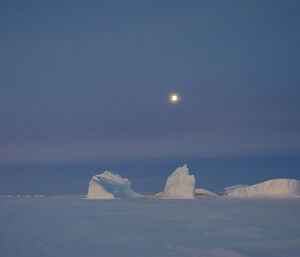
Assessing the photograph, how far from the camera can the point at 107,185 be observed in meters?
40.1

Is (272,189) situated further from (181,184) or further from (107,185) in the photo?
(107,185)

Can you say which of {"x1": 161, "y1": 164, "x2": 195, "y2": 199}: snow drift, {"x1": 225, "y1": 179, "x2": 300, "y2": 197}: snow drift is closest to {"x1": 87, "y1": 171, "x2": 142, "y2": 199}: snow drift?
{"x1": 161, "y1": 164, "x2": 195, "y2": 199}: snow drift

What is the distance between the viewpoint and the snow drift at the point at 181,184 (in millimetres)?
41156

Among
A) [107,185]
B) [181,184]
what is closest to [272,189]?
[181,184]

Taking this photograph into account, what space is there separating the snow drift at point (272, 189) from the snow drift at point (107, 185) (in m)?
18.1

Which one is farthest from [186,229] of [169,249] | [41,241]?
[41,241]

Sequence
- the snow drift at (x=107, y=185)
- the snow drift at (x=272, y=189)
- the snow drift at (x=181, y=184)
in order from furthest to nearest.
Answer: the snow drift at (x=272, y=189), the snow drift at (x=181, y=184), the snow drift at (x=107, y=185)

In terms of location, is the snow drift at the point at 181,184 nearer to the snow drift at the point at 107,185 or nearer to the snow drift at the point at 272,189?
the snow drift at the point at 107,185

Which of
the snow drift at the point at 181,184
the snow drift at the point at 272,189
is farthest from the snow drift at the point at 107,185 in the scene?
the snow drift at the point at 272,189

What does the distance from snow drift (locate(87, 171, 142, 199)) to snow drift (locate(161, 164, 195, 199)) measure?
5.49 meters

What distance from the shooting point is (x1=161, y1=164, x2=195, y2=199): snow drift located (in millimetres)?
41156

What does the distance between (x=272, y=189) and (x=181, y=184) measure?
44.9 ft

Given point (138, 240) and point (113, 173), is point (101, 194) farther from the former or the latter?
point (138, 240)

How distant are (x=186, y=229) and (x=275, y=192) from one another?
127ft
